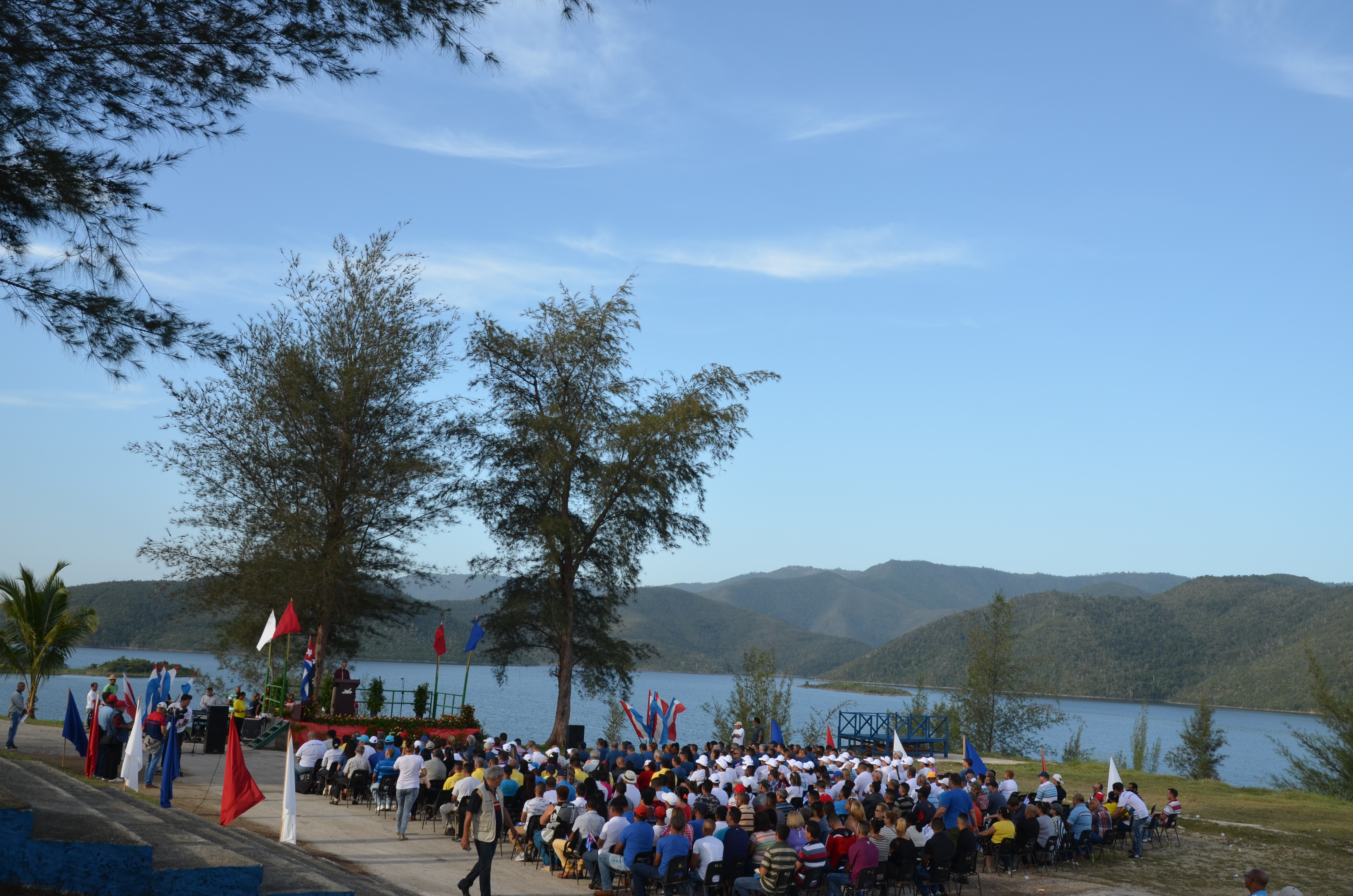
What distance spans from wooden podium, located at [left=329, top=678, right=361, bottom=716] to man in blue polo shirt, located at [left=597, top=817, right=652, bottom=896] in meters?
15.5

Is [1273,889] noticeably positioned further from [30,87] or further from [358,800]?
[30,87]

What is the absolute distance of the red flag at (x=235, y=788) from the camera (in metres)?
12.3

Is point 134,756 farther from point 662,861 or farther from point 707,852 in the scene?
point 707,852

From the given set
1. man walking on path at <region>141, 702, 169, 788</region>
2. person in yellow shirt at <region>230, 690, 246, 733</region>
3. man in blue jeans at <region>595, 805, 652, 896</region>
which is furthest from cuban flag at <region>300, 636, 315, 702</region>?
man in blue jeans at <region>595, 805, 652, 896</region>

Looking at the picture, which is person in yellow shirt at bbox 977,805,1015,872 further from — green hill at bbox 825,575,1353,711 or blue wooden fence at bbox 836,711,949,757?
green hill at bbox 825,575,1353,711

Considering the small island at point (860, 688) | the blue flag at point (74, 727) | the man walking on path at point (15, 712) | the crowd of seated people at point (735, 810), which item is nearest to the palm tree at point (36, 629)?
the man walking on path at point (15, 712)

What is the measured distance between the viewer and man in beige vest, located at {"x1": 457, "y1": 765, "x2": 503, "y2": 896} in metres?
11.5

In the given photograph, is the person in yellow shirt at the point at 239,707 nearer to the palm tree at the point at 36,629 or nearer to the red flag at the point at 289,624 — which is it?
the red flag at the point at 289,624

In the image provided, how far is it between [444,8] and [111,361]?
15.9ft

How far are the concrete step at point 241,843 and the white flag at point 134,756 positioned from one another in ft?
1.48

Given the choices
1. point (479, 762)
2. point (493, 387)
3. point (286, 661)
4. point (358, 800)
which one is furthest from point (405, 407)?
point (479, 762)

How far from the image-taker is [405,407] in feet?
113

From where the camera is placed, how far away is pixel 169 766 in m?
15.1

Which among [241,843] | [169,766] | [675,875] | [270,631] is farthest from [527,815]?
[270,631]
